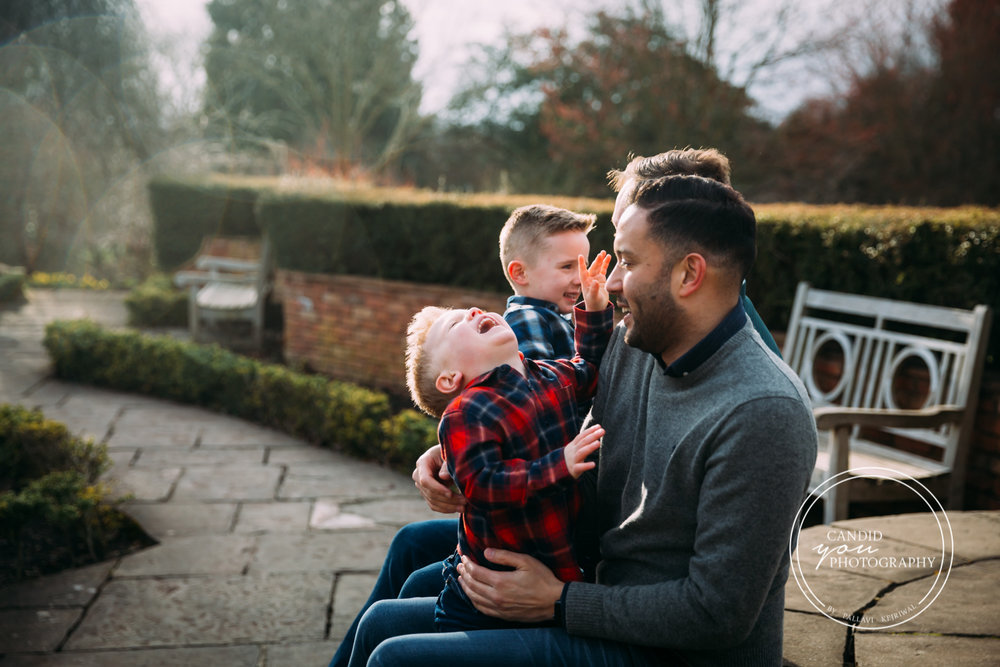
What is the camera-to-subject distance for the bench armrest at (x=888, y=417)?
10.4ft

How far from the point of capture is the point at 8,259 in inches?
657

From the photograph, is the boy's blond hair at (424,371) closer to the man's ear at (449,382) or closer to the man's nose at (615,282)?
the man's ear at (449,382)

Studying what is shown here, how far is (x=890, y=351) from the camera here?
12.8 feet

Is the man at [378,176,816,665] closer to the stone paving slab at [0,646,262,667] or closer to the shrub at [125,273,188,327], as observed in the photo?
the stone paving slab at [0,646,262,667]

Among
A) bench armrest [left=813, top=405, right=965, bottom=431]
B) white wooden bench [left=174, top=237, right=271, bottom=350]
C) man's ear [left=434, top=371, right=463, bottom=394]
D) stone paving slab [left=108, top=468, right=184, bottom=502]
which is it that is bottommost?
stone paving slab [left=108, top=468, right=184, bottom=502]

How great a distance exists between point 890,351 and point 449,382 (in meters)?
2.97

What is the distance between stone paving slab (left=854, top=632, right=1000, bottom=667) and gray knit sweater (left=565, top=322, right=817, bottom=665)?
38 cm

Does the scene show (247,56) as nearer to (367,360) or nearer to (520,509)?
(367,360)

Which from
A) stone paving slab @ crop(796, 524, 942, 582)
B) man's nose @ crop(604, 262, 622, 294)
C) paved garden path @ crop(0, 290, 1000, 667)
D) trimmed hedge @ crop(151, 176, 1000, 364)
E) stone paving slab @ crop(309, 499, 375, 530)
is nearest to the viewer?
man's nose @ crop(604, 262, 622, 294)

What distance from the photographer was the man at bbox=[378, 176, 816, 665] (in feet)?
4.27

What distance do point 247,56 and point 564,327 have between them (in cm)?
1856

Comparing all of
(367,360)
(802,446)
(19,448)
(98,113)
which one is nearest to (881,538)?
(802,446)

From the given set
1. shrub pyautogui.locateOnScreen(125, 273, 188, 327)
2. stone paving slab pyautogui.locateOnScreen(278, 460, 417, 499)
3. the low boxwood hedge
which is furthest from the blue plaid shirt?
shrub pyautogui.locateOnScreen(125, 273, 188, 327)

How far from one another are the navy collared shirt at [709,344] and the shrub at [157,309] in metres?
9.93
